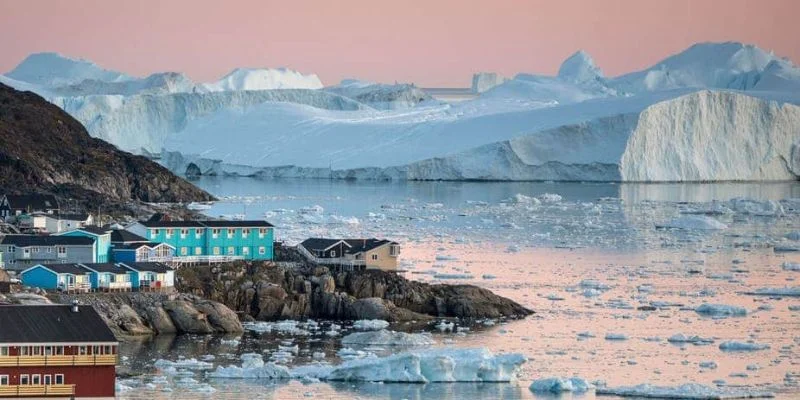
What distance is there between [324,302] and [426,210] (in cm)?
2831

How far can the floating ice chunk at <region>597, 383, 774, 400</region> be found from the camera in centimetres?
2086

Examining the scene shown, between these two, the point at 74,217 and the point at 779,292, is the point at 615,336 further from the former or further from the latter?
the point at 74,217

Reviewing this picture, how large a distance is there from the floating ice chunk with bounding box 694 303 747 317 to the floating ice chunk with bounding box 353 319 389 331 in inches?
228

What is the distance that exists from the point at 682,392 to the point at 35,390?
26.1 ft

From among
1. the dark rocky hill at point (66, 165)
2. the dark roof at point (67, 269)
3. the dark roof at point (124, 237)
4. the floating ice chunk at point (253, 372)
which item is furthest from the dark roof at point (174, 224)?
the dark rocky hill at point (66, 165)

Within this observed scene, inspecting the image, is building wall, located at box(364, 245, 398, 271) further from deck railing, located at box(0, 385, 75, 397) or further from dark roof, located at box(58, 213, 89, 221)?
deck railing, located at box(0, 385, 75, 397)

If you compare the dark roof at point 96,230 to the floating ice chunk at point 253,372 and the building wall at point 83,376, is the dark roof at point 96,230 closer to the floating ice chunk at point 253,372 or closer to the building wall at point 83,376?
the floating ice chunk at point 253,372

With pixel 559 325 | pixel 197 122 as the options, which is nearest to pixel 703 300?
pixel 559 325

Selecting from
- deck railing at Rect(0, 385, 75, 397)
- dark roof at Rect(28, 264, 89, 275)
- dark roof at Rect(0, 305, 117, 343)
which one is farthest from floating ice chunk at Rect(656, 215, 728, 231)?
deck railing at Rect(0, 385, 75, 397)

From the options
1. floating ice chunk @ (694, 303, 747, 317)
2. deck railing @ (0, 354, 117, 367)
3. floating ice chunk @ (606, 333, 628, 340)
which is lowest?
floating ice chunk @ (606, 333, 628, 340)

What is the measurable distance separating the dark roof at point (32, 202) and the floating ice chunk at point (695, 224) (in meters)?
19.6

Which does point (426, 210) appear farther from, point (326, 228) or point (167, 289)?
point (167, 289)

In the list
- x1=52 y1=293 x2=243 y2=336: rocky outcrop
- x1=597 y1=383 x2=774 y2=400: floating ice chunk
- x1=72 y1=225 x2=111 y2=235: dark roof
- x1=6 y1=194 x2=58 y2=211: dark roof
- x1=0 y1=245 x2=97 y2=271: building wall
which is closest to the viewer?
x1=597 y1=383 x2=774 y2=400: floating ice chunk

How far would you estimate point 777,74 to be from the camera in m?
103
